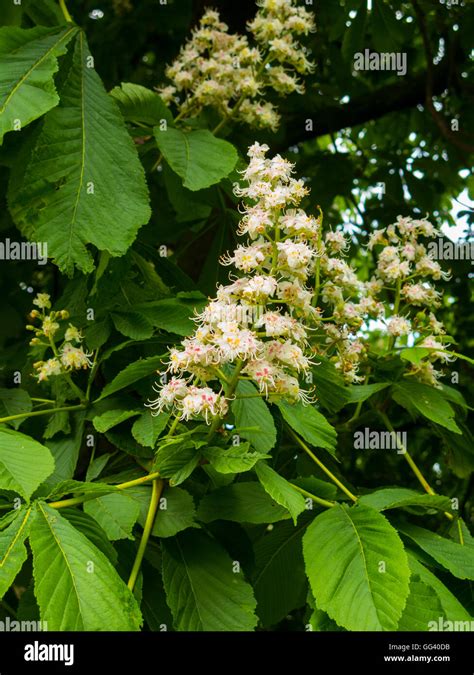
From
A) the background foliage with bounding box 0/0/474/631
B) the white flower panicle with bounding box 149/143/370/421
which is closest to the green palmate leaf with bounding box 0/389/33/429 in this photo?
the background foliage with bounding box 0/0/474/631

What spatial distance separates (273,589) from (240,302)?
88 centimetres

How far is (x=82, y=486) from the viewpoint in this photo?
1.71 m

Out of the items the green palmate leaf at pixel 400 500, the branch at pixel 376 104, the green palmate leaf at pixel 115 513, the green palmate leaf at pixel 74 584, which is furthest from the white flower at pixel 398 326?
the branch at pixel 376 104

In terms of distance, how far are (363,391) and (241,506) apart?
2.22 ft

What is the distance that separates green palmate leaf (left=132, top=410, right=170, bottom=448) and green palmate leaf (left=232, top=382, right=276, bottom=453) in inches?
6.9

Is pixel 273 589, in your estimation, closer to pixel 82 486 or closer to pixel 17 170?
pixel 82 486

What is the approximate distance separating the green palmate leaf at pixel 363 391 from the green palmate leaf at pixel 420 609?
0.72 metres

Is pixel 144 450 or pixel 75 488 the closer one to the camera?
pixel 75 488

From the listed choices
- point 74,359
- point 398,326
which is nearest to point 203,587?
point 74,359

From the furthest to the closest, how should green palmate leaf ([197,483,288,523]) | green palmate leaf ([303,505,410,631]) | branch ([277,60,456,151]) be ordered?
branch ([277,60,456,151]) → green palmate leaf ([197,483,288,523]) → green palmate leaf ([303,505,410,631])

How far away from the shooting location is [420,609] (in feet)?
5.76

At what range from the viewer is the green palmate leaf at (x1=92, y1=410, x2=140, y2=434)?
2.06 metres

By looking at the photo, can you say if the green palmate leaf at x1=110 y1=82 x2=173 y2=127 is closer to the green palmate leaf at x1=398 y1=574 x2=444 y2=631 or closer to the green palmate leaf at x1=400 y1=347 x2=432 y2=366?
the green palmate leaf at x1=400 y1=347 x2=432 y2=366

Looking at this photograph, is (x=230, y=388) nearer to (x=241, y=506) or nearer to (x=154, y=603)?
(x=241, y=506)
